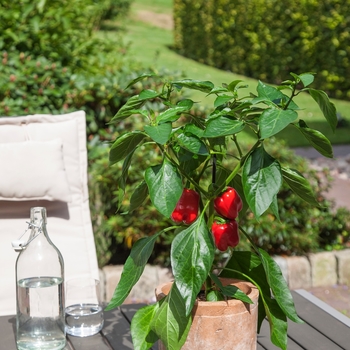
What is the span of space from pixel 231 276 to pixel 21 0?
10.4ft

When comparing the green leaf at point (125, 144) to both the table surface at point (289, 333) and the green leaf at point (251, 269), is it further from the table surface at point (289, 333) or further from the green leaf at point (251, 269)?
the table surface at point (289, 333)

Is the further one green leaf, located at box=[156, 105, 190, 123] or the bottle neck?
the bottle neck

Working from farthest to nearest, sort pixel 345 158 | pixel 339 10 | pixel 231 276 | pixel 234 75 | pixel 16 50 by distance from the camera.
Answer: pixel 234 75, pixel 339 10, pixel 345 158, pixel 16 50, pixel 231 276

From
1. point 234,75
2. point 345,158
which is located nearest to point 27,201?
point 345,158

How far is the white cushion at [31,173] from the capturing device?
2303 millimetres

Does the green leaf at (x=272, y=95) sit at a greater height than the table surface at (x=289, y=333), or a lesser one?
greater

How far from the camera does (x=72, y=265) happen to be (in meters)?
2.36

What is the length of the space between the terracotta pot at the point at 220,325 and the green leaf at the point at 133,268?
0.14 meters

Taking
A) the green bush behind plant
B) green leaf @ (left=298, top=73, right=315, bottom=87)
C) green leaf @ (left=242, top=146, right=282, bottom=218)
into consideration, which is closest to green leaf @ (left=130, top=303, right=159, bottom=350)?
green leaf @ (left=242, top=146, right=282, bottom=218)

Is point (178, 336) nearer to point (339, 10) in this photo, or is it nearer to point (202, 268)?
point (202, 268)

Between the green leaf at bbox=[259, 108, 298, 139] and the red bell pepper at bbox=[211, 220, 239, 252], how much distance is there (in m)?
0.28

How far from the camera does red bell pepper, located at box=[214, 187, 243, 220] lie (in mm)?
1402

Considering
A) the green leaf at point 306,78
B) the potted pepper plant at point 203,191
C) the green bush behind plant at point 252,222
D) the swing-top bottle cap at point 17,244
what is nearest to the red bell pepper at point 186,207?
the potted pepper plant at point 203,191

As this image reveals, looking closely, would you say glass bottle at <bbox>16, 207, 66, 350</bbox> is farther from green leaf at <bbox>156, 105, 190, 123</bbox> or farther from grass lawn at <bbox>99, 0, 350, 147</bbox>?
grass lawn at <bbox>99, 0, 350, 147</bbox>
